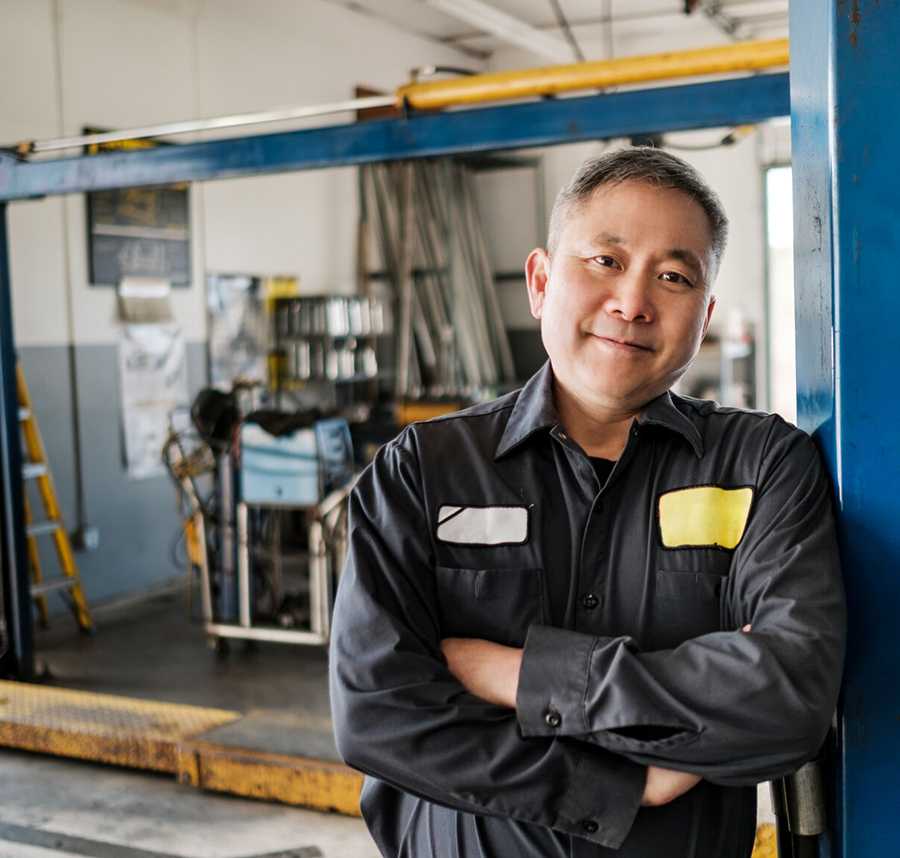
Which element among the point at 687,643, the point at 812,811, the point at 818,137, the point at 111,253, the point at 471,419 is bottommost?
the point at 812,811

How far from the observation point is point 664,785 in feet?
4.19

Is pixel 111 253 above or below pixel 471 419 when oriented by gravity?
above

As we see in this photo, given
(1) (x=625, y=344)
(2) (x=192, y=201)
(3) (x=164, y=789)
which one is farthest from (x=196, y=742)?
(2) (x=192, y=201)

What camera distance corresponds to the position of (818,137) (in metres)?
1.31

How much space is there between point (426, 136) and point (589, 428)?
92.1 inches

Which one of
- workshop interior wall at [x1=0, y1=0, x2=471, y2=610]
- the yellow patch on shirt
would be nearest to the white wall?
workshop interior wall at [x1=0, y1=0, x2=471, y2=610]

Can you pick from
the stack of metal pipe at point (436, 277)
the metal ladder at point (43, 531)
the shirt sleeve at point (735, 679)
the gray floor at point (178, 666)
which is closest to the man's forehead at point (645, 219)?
the shirt sleeve at point (735, 679)

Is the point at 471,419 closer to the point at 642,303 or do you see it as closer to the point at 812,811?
the point at 642,303

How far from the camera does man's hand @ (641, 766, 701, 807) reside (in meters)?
1.28

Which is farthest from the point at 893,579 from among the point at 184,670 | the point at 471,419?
the point at 184,670

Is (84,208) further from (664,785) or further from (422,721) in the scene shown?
(664,785)

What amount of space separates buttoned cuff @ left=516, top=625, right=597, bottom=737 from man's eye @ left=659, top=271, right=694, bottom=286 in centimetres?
47

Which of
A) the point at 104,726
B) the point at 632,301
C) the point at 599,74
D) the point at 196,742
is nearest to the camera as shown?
the point at 632,301

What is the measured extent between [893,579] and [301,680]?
382 centimetres
